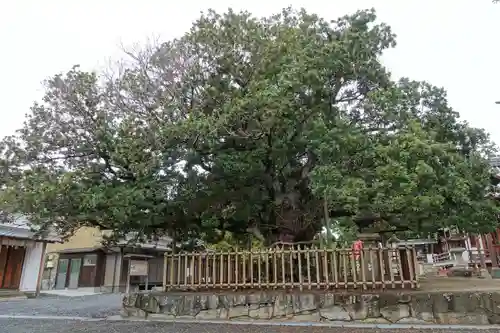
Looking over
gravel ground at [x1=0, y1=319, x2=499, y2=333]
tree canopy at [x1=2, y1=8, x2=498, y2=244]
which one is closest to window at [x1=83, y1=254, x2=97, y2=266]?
tree canopy at [x1=2, y1=8, x2=498, y2=244]

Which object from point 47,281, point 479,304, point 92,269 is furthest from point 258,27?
point 47,281

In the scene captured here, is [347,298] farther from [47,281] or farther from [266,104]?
[47,281]

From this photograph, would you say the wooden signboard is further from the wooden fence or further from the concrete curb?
the concrete curb

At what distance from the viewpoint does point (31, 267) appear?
20688mm

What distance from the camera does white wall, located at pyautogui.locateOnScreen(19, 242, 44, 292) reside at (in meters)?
20.3

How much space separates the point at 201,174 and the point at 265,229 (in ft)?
9.02

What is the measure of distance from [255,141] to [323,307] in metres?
4.85

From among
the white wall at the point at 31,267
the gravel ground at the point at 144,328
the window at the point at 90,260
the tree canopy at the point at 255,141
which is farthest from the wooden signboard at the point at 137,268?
the gravel ground at the point at 144,328

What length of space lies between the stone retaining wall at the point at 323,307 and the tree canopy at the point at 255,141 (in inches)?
79.6

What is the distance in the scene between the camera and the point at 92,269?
27.2 metres

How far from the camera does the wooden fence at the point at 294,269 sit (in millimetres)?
8445

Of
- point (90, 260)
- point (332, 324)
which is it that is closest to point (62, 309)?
point (332, 324)

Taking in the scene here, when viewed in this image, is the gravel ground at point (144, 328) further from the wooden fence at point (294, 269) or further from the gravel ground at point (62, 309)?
the wooden fence at point (294, 269)

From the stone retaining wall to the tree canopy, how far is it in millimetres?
2022
